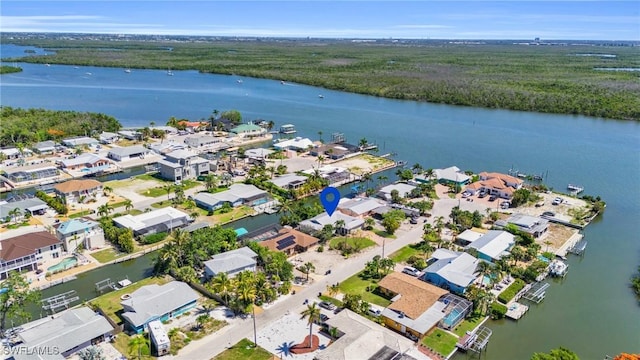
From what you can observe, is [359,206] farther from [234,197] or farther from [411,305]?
[411,305]

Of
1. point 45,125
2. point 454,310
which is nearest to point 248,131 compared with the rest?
point 45,125

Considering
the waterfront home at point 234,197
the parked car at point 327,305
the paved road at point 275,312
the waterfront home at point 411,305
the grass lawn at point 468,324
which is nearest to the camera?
the paved road at point 275,312

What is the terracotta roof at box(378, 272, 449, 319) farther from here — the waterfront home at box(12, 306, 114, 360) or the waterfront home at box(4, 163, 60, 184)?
the waterfront home at box(4, 163, 60, 184)

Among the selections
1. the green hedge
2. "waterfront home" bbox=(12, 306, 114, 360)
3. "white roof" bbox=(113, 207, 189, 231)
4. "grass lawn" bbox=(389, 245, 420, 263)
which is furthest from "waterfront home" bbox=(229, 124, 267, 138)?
the green hedge

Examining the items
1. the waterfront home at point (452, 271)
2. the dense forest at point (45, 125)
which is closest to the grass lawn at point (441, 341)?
the waterfront home at point (452, 271)

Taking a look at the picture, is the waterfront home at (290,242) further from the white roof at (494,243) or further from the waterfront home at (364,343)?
the white roof at (494,243)

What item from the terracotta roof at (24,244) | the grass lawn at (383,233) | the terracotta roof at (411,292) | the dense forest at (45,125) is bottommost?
the grass lawn at (383,233)
